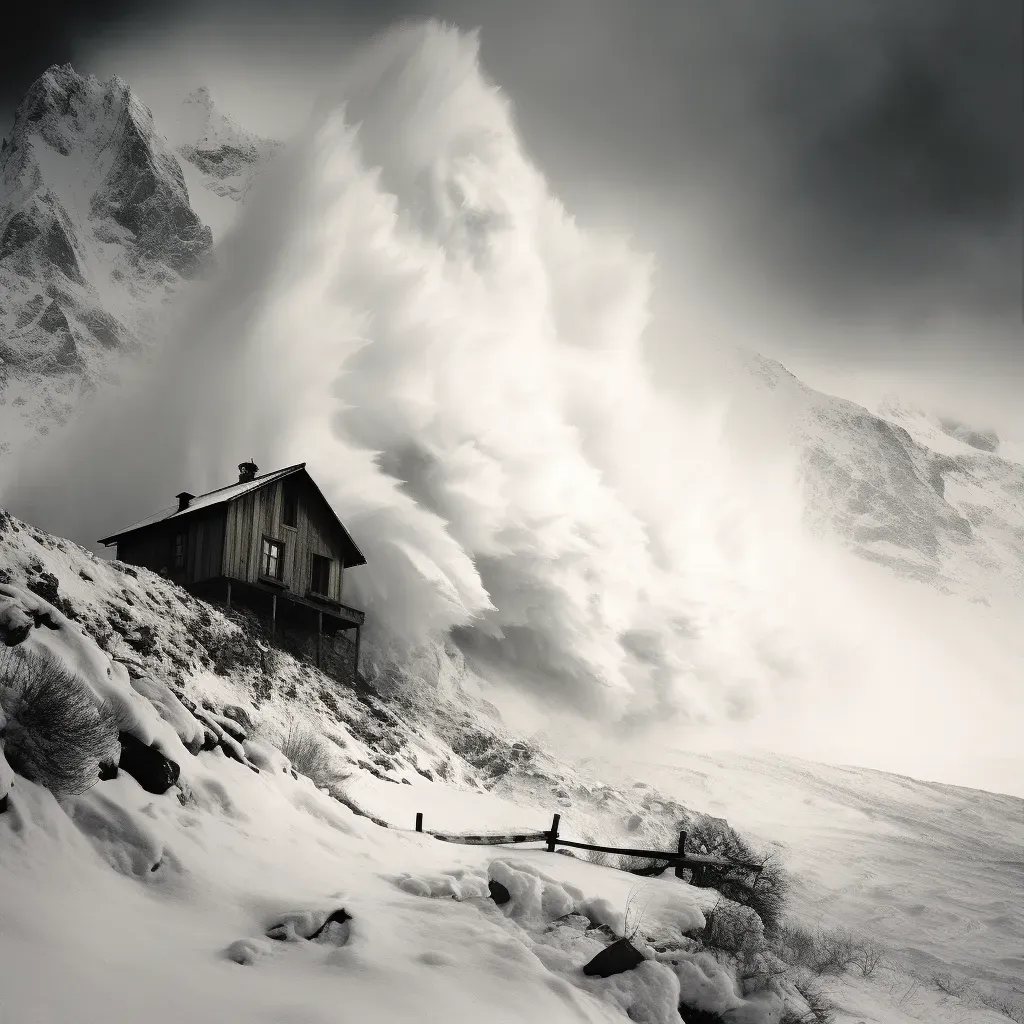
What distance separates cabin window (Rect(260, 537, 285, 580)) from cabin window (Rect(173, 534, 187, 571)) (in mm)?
3023

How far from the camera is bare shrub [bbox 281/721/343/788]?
16.7m

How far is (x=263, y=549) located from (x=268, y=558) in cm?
44

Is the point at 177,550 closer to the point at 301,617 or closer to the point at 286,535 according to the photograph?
the point at 286,535

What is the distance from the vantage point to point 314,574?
32.6m

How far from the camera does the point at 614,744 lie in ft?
187

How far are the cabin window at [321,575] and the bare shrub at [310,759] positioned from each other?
12506 mm

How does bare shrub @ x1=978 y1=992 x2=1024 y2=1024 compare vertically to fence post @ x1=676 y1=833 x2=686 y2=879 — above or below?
below

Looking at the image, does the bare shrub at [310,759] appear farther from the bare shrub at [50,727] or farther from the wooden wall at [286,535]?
the wooden wall at [286,535]

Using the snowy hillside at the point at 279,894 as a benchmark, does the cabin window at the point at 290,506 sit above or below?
above

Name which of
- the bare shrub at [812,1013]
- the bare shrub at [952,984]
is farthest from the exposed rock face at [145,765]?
the bare shrub at [952,984]

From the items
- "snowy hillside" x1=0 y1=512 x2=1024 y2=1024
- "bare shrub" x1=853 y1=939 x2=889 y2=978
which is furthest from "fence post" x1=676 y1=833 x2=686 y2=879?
"bare shrub" x1=853 y1=939 x2=889 y2=978

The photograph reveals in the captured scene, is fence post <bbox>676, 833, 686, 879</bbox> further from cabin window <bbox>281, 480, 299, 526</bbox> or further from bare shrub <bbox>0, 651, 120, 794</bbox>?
cabin window <bbox>281, 480, 299, 526</bbox>

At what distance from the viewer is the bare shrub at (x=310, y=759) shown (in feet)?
54.7

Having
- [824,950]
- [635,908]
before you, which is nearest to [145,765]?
[635,908]
